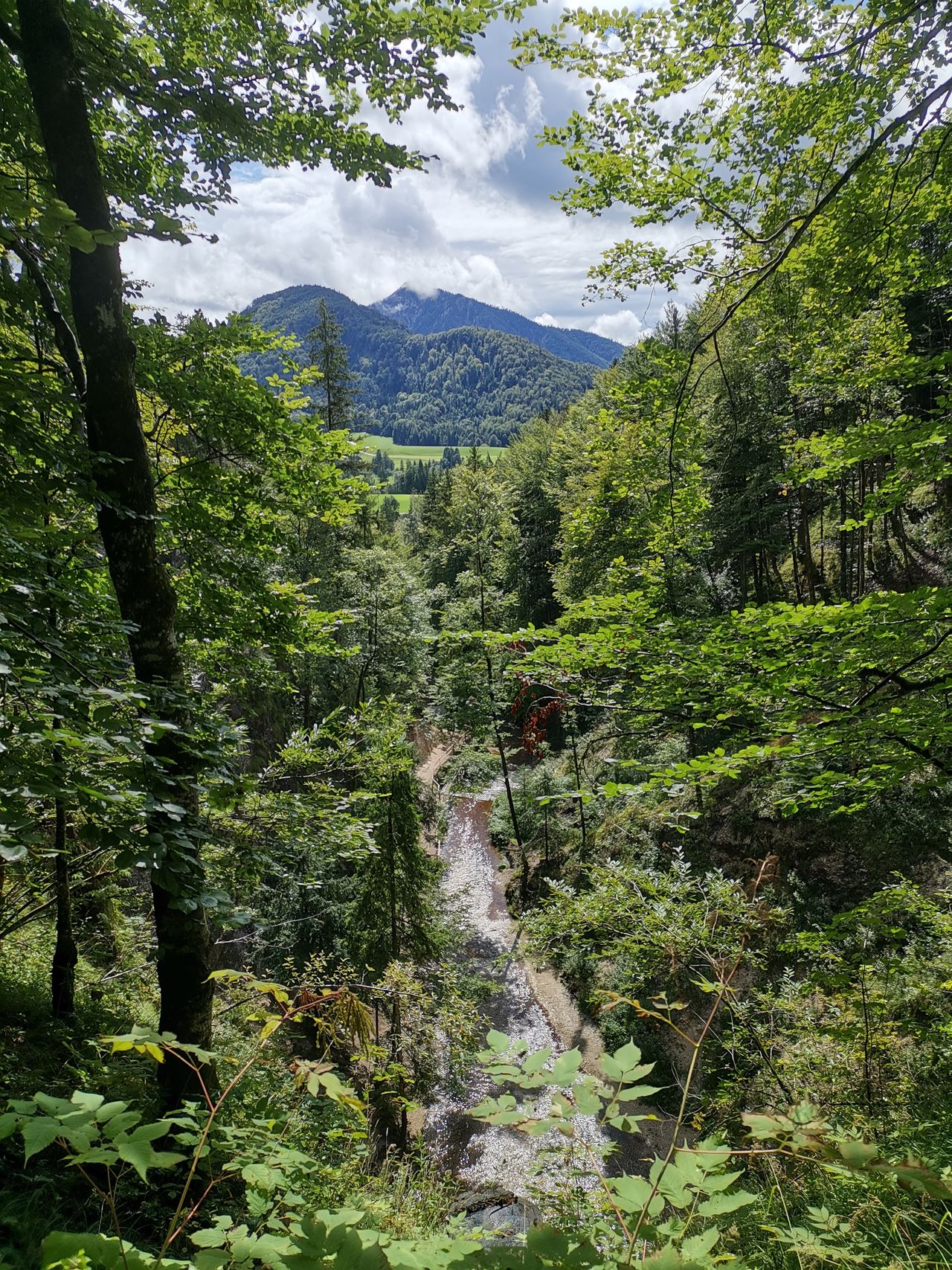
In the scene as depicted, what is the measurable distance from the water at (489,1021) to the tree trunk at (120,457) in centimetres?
279

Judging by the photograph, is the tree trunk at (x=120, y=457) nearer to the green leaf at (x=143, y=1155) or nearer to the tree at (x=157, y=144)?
the tree at (x=157, y=144)

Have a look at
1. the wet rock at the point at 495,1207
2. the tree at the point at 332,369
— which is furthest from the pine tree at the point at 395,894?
the tree at the point at 332,369

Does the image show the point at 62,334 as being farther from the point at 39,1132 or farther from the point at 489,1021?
the point at 489,1021

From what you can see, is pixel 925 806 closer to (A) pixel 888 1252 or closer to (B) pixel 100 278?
(A) pixel 888 1252

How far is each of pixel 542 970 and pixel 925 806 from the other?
1086 cm

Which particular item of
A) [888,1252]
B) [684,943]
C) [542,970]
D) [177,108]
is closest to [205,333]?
[177,108]

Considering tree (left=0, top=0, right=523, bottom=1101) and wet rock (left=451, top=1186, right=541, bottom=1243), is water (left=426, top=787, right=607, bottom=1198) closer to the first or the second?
wet rock (left=451, top=1186, right=541, bottom=1243)

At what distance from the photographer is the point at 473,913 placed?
1994 centimetres

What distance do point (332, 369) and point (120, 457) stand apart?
2299cm

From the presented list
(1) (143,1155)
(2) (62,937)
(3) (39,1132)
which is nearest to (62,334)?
(3) (39,1132)

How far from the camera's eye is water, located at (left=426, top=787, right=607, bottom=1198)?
10.9 metres

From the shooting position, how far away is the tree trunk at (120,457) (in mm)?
3469

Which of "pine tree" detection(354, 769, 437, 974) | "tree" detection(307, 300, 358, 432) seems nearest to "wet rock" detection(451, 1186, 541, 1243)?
"pine tree" detection(354, 769, 437, 974)

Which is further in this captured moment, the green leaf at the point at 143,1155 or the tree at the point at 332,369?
the tree at the point at 332,369
